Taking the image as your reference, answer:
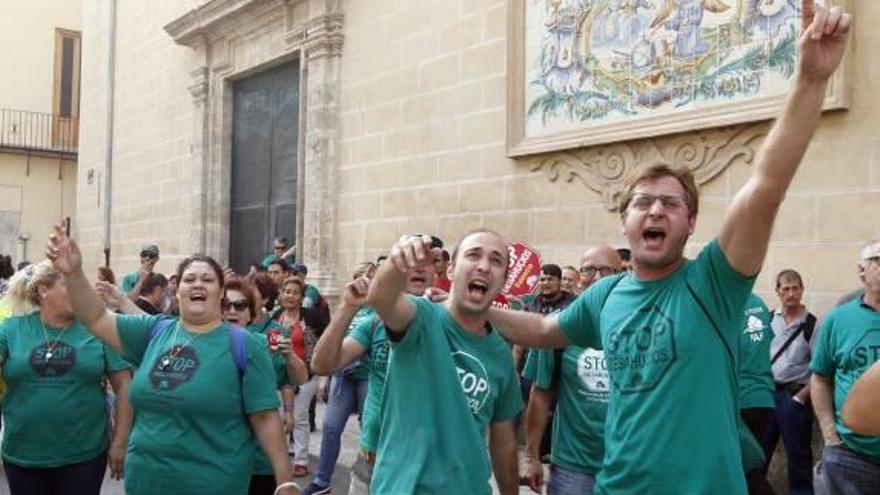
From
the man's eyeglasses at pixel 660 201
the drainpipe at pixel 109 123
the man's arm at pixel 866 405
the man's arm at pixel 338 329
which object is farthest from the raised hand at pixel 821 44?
the drainpipe at pixel 109 123

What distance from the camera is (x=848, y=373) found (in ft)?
14.9

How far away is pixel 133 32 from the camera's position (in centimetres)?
1792

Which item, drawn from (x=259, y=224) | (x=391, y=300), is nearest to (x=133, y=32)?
(x=259, y=224)

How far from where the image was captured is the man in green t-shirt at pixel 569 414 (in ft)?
13.9

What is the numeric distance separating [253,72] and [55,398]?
1063 centimetres

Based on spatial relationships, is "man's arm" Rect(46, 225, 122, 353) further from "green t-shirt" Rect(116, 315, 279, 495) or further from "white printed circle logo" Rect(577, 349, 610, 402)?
"white printed circle logo" Rect(577, 349, 610, 402)

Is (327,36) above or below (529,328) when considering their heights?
above

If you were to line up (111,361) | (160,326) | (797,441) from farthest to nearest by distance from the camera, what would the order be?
1. (797,441)
2. (111,361)
3. (160,326)

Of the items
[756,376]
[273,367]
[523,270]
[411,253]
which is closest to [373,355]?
[273,367]

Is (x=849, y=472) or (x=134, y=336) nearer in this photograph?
(x=134, y=336)

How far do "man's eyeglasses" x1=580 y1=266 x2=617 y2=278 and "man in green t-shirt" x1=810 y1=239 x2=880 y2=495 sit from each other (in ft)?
4.70

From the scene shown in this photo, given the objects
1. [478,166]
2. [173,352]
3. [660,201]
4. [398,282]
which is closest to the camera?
[660,201]

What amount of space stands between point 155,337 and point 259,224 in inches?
419

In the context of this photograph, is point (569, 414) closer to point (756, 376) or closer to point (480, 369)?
point (480, 369)
